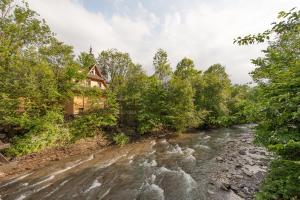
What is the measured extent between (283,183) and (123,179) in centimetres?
797

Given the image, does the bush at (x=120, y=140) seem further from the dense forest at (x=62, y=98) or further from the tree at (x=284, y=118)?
the tree at (x=284, y=118)

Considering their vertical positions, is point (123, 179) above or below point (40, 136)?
below

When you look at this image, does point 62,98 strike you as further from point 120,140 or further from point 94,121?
point 120,140

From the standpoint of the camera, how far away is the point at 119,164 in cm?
1319

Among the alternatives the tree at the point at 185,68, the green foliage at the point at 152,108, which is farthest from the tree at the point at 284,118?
the tree at the point at 185,68

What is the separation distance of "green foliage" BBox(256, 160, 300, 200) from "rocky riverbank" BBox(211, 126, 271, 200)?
3.93 metres

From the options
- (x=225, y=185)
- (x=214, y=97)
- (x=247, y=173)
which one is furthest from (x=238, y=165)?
(x=214, y=97)

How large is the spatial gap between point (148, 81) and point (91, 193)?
19.4m

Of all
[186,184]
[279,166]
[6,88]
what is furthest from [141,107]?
[279,166]

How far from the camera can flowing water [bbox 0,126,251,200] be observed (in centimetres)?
873

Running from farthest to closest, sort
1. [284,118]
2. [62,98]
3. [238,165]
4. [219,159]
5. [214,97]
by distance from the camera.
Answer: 1. [214,97]
2. [62,98]
3. [219,159]
4. [238,165]
5. [284,118]

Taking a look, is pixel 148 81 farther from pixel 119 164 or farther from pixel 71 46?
pixel 119 164

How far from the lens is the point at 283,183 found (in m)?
4.18

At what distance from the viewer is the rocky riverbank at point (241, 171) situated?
341 inches
